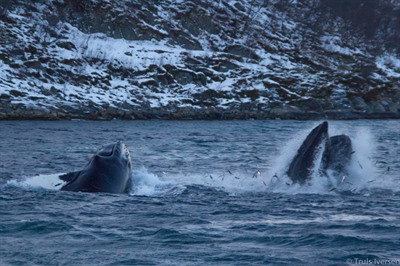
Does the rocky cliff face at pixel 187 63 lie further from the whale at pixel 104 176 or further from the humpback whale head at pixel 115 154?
the whale at pixel 104 176

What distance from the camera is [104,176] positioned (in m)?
16.9

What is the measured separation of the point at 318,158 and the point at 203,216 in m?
4.72

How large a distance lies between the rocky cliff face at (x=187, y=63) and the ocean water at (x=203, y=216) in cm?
3339

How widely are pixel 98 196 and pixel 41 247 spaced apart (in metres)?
4.51

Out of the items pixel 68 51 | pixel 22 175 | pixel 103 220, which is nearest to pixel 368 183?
pixel 103 220

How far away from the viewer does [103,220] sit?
44.3ft

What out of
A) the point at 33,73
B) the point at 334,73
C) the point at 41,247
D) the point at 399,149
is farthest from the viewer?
the point at 334,73

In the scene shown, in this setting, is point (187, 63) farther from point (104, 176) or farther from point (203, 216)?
point (203, 216)

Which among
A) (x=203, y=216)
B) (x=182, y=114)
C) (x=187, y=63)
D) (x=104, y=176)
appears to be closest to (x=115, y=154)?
(x=104, y=176)

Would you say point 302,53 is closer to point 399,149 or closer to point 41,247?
point 399,149

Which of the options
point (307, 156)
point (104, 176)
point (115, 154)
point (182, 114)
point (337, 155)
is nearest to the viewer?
point (104, 176)

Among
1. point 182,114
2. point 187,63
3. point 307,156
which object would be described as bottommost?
point 182,114

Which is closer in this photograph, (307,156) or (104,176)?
(104,176)

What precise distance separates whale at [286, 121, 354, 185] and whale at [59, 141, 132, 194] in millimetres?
4208
